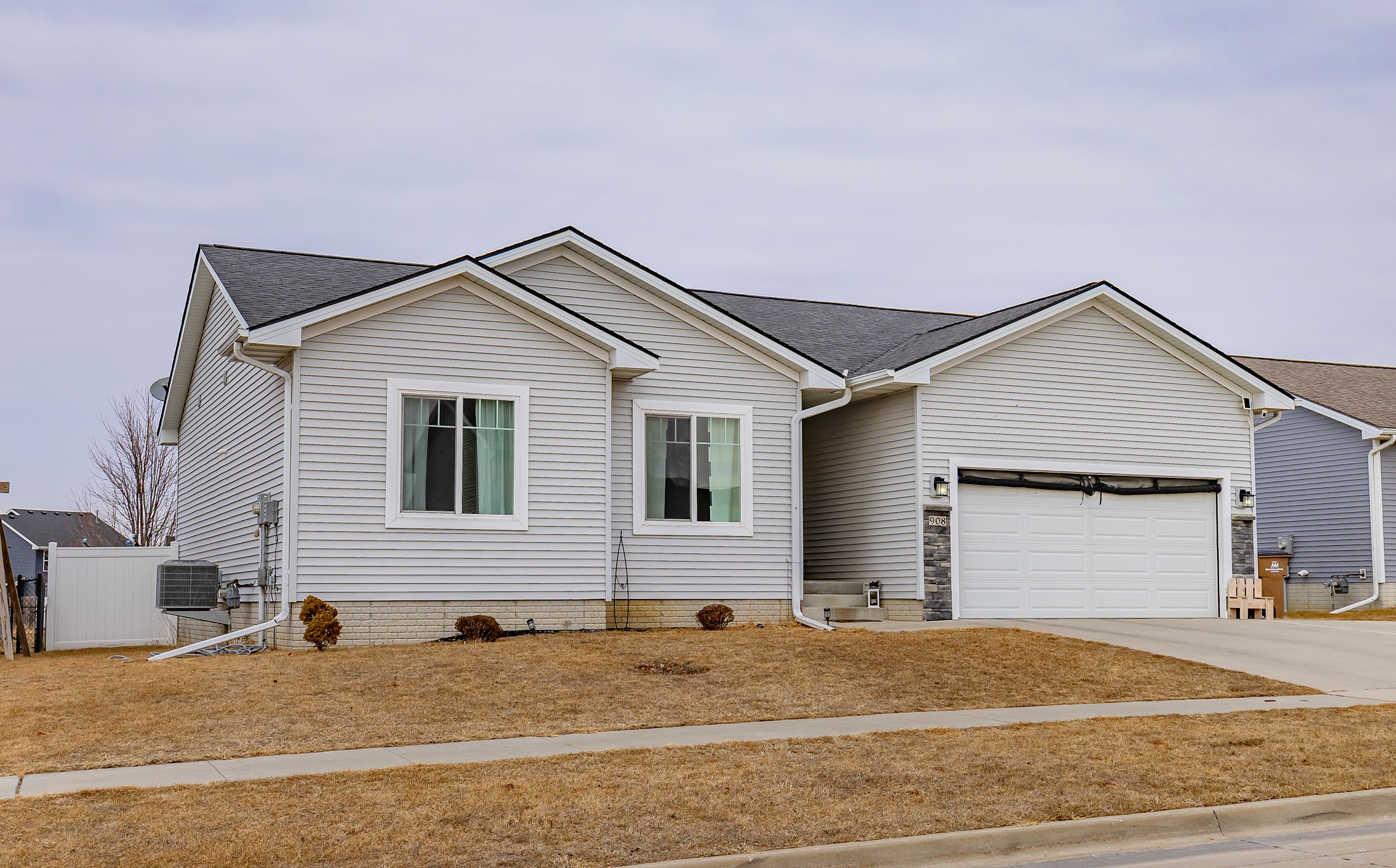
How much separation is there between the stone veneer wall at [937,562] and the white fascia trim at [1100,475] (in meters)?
0.09

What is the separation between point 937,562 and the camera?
19.5 m

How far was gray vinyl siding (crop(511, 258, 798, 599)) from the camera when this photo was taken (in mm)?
18172

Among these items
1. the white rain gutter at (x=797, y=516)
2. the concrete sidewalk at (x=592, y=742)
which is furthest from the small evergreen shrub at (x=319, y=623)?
the white rain gutter at (x=797, y=516)

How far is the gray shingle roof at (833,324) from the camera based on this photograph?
851 inches

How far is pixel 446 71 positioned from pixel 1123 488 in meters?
12.9

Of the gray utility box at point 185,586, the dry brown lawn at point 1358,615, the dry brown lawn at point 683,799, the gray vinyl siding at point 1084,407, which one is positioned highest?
the gray vinyl siding at point 1084,407

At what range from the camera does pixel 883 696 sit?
42.1 ft

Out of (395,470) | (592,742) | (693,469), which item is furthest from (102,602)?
(592,742)

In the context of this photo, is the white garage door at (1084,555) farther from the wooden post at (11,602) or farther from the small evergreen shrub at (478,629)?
the wooden post at (11,602)

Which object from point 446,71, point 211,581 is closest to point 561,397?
point 211,581

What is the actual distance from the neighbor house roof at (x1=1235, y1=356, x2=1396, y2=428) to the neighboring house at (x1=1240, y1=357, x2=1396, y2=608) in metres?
0.05

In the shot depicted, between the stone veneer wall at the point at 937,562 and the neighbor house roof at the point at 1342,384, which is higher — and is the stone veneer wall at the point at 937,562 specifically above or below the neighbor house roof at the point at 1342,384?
below

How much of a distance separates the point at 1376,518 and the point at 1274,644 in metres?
11.1

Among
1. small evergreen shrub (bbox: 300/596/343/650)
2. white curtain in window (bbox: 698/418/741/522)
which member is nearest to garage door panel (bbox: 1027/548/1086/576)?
white curtain in window (bbox: 698/418/741/522)
